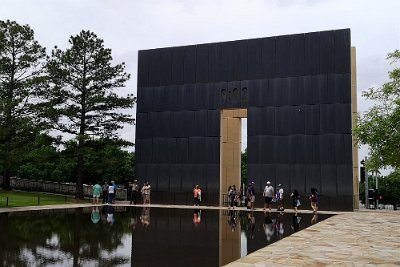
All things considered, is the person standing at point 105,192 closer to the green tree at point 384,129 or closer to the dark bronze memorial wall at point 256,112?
the dark bronze memorial wall at point 256,112

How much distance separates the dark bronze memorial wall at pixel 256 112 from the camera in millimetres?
29719

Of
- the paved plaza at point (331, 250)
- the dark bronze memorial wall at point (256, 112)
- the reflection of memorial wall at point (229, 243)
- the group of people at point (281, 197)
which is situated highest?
the dark bronze memorial wall at point (256, 112)

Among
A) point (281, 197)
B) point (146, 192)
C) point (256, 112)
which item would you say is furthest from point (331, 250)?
point (146, 192)

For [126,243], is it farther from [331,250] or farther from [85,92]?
[85,92]

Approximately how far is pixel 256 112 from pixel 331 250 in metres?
21.7

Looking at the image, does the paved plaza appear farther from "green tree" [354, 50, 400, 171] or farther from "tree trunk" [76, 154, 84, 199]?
"tree trunk" [76, 154, 84, 199]

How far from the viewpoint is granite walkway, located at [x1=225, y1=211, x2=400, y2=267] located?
29.4ft

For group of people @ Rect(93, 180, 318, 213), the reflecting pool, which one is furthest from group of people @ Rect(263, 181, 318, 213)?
the reflecting pool

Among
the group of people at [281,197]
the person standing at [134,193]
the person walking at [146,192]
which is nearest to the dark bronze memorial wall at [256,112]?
the person walking at [146,192]

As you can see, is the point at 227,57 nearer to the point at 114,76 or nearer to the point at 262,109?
the point at 262,109

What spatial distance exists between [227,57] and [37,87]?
48.6ft

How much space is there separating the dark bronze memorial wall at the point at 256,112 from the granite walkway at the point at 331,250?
15195mm

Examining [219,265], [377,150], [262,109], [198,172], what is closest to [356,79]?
[262,109]

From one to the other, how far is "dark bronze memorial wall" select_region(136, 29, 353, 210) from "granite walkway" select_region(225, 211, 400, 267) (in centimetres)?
1519
